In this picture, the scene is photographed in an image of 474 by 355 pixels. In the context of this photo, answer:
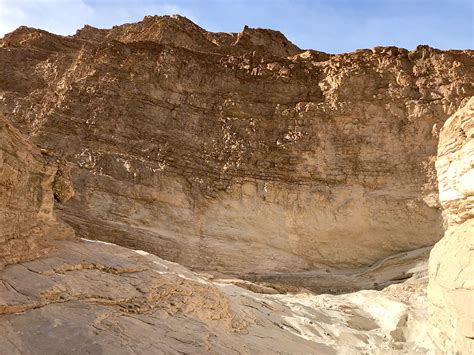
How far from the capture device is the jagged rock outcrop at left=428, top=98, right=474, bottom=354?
5.85 metres

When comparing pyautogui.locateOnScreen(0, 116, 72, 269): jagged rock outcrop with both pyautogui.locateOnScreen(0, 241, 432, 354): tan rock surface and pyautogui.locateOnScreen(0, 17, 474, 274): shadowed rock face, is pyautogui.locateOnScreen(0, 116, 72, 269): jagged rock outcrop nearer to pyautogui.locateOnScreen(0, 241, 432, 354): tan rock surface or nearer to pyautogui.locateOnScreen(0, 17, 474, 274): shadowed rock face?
pyautogui.locateOnScreen(0, 241, 432, 354): tan rock surface

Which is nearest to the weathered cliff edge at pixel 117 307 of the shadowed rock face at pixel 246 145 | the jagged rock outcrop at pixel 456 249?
the jagged rock outcrop at pixel 456 249

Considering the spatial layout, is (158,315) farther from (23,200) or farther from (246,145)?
(246,145)

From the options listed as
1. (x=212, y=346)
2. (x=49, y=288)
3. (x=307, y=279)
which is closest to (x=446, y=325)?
(x=212, y=346)

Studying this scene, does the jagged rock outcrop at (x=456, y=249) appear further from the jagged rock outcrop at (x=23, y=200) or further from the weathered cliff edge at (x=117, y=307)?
the jagged rock outcrop at (x=23, y=200)

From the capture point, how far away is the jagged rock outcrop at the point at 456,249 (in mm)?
5848

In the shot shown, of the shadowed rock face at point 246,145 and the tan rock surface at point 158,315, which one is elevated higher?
the shadowed rock face at point 246,145

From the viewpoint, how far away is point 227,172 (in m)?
17.4

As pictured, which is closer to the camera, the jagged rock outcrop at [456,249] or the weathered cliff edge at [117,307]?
the weathered cliff edge at [117,307]

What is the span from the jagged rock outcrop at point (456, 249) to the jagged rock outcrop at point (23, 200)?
5.76 m

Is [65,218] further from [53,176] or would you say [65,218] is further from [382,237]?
[382,237]

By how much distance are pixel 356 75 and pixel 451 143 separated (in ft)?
42.3

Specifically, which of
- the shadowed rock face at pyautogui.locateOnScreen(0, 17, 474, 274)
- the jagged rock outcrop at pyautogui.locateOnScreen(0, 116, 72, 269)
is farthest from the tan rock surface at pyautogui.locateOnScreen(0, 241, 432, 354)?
the shadowed rock face at pyautogui.locateOnScreen(0, 17, 474, 274)

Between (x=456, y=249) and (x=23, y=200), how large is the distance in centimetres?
629
